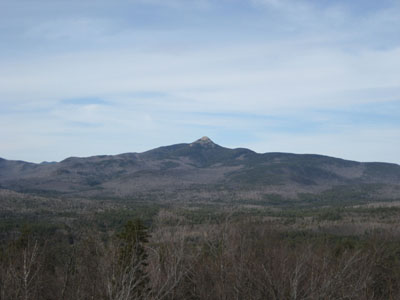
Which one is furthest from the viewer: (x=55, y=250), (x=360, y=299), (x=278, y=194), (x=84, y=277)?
(x=278, y=194)

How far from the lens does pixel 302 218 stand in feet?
228

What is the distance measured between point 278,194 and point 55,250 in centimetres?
11545

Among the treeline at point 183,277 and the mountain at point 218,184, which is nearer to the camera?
the treeline at point 183,277

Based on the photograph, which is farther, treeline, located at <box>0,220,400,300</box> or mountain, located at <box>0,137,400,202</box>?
mountain, located at <box>0,137,400,202</box>

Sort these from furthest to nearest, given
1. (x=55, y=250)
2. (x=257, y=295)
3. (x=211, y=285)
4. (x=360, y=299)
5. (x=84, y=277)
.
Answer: (x=55, y=250), (x=211, y=285), (x=84, y=277), (x=257, y=295), (x=360, y=299)

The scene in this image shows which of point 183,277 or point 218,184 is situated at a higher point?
point 218,184

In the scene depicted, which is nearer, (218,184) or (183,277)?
(183,277)

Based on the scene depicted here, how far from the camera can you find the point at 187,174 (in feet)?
611

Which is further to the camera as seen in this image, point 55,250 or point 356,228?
point 356,228

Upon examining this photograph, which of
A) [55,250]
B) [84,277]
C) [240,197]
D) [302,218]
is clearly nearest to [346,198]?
[240,197]

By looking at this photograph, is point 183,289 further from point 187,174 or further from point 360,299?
point 187,174

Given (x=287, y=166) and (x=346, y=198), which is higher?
(x=287, y=166)

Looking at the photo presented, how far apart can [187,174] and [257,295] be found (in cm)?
17624

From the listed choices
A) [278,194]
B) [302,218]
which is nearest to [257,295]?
[302,218]
